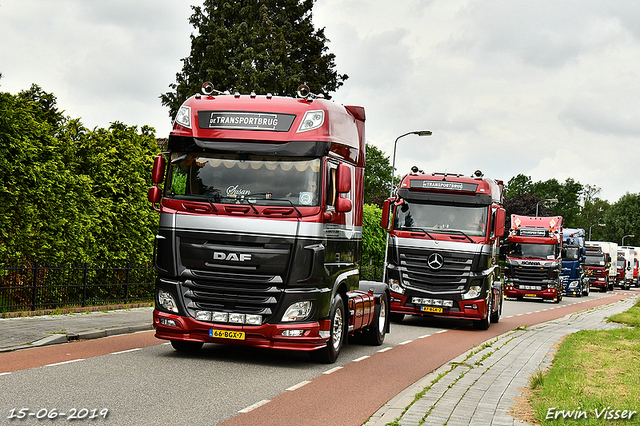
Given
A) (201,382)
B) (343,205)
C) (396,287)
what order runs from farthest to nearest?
(396,287)
(343,205)
(201,382)

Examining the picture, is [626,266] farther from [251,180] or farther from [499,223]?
[251,180]

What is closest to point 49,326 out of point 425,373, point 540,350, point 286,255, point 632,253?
point 286,255

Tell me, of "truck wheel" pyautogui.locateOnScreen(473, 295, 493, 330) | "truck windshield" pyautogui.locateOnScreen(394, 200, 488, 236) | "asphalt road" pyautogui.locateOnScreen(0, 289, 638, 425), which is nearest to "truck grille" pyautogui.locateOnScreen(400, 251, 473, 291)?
"truck windshield" pyautogui.locateOnScreen(394, 200, 488, 236)

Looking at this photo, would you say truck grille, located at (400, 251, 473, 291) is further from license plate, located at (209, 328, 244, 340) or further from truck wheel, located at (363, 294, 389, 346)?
license plate, located at (209, 328, 244, 340)

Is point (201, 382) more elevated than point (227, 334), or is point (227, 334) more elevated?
point (227, 334)

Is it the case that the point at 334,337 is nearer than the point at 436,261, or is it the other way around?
the point at 334,337

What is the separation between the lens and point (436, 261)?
18797 millimetres

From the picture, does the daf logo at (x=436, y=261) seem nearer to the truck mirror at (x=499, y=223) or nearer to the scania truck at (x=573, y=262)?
the truck mirror at (x=499, y=223)

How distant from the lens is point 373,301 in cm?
1435

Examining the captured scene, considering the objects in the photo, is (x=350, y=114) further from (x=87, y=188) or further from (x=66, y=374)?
(x=87, y=188)

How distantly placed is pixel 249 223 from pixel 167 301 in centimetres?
172

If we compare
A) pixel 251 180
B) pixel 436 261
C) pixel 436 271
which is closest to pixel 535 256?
pixel 436 271

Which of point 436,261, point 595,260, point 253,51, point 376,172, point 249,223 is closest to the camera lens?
point 249,223

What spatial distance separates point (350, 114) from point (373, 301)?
3.60 metres
